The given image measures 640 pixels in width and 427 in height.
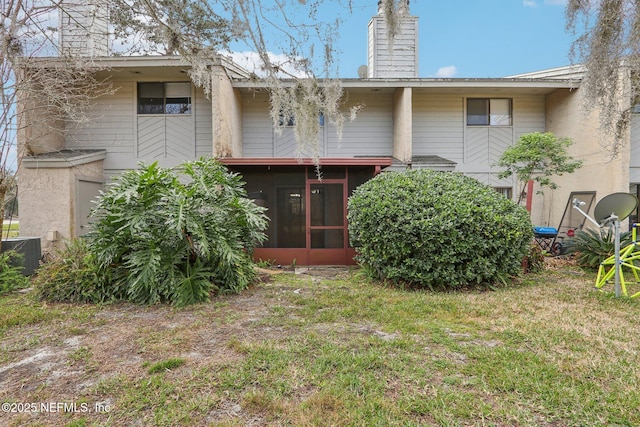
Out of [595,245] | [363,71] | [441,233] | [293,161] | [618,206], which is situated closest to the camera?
[441,233]

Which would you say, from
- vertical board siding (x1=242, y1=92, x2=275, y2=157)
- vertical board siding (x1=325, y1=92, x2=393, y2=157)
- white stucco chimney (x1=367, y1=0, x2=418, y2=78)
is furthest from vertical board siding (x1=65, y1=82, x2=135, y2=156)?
white stucco chimney (x1=367, y1=0, x2=418, y2=78)

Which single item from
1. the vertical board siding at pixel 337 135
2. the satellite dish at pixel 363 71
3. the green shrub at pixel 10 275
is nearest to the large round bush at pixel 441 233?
the vertical board siding at pixel 337 135

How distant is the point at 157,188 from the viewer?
15.8 ft

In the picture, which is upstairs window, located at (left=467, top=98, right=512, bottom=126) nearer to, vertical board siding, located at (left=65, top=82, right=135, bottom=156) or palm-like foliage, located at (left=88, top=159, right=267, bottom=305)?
palm-like foliage, located at (left=88, top=159, right=267, bottom=305)

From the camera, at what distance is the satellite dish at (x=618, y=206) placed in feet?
19.1

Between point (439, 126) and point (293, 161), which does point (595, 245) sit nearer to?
point (439, 126)

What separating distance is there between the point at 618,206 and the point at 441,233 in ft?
12.8

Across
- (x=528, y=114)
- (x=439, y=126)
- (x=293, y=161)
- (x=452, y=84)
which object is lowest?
(x=293, y=161)

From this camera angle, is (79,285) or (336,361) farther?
(79,285)

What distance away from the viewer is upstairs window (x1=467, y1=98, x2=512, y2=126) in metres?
9.92

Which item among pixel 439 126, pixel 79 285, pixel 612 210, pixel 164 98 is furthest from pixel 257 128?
pixel 612 210

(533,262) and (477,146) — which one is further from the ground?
(477,146)

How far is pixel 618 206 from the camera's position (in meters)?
6.05

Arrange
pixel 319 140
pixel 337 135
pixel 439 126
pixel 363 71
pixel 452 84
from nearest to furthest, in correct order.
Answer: pixel 452 84 < pixel 319 140 < pixel 337 135 < pixel 439 126 < pixel 363 71
